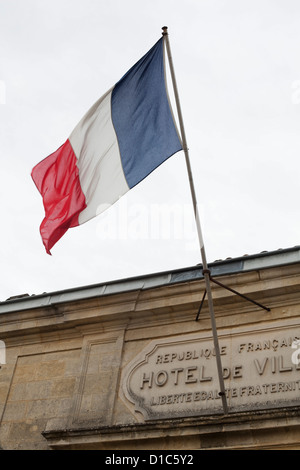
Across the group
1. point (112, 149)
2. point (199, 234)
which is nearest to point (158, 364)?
point (199, 234)

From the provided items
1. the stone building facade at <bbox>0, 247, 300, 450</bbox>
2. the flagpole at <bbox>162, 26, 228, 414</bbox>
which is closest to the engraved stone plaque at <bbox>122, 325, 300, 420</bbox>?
the stone building facade at <bbox>0, 247, 300, 450</bbox>

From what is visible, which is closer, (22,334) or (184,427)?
(184,427)

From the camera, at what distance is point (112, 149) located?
11.7 meters

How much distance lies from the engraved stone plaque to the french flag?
249 centimetres

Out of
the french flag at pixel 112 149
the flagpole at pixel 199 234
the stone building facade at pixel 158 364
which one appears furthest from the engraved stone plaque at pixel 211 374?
the french flag at pixel 112 149

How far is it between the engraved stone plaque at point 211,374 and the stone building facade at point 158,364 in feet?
0.05

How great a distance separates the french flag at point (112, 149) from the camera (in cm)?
1120

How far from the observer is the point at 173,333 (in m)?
11.6

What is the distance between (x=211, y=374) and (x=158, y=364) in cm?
98

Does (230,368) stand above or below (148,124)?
below
